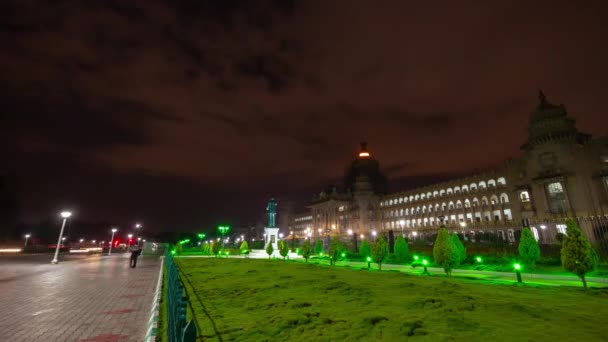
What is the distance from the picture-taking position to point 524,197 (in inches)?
2361

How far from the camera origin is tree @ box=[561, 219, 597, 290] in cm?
1366

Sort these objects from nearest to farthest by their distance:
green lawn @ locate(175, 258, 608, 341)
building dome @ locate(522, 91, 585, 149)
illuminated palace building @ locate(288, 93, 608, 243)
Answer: green lawn @ locate(175, 258, 608, 341)
illuminated palace building @ locate(288, 93, 608, 243)
building dome @ locate(522, 91, 585, 149)

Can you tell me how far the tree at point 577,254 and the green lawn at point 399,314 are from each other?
1.78 m

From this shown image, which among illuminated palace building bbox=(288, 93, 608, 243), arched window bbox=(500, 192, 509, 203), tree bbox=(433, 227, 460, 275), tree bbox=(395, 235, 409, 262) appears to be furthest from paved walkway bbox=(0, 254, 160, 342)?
arched window bbox=(500, 192, 509, 203)

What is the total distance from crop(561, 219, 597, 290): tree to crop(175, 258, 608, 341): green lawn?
178 centimetres

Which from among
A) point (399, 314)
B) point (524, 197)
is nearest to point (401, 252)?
point (399, 314)

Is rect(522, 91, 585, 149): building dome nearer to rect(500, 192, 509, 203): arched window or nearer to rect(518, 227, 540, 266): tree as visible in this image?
rect(500, 192, 509, 203): arched window

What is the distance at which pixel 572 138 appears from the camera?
50.1 metres

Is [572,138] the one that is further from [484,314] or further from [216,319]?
[216,319]

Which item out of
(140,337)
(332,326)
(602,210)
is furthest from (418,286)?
(602,210)

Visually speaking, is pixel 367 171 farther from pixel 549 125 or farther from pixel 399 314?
pixel 399 314

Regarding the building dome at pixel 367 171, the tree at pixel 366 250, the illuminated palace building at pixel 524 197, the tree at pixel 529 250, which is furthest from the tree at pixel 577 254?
the building dome at pixel 367 171

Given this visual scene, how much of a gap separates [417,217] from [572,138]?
41631 millimetres

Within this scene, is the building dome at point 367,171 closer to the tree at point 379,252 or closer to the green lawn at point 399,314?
the tree at point 379,252
